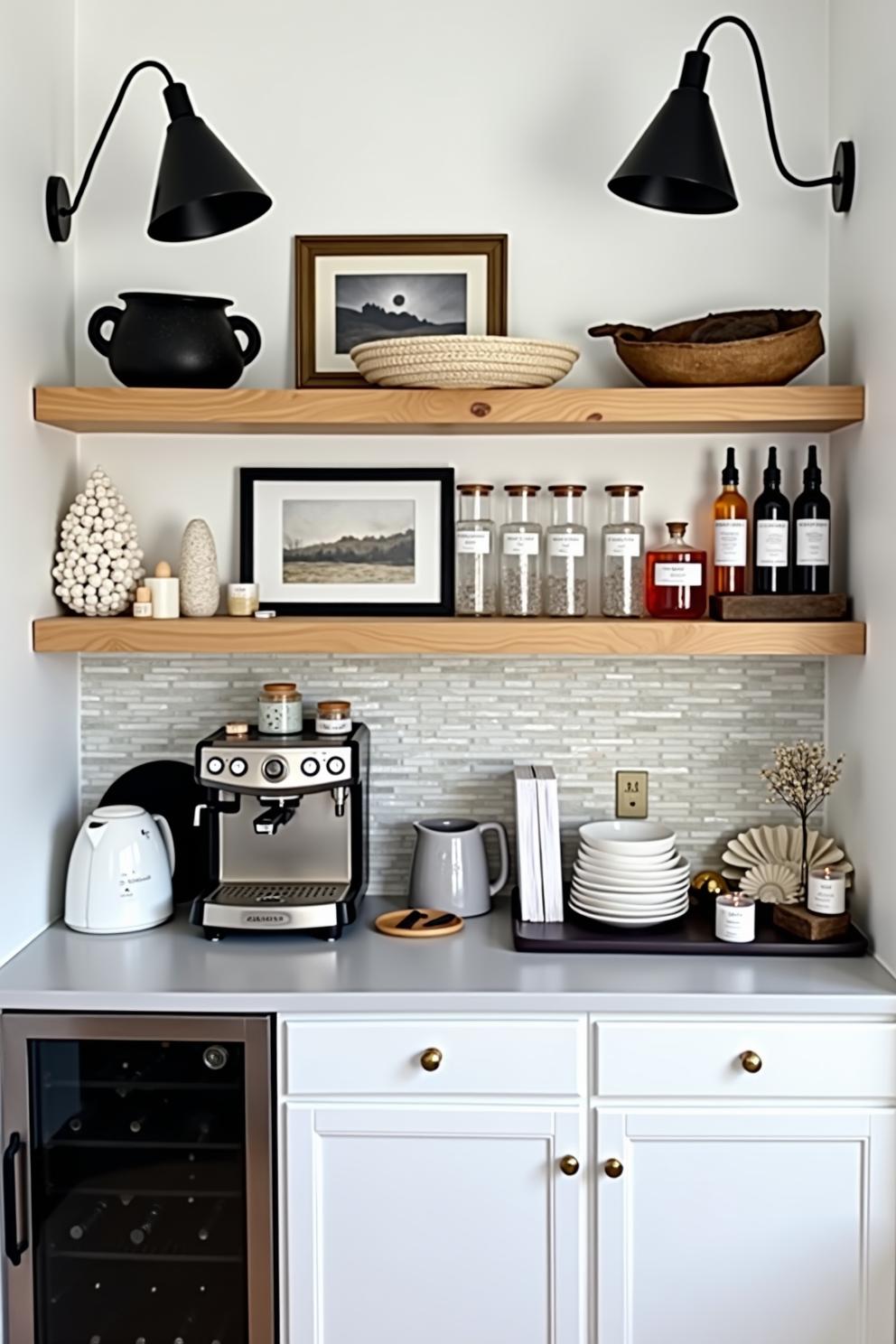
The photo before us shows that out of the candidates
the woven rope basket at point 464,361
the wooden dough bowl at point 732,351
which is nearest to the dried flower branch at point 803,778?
the wooden dough bowl at point 732,351

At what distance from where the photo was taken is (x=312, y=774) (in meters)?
2.47

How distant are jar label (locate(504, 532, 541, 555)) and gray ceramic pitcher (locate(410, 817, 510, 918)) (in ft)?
1.73

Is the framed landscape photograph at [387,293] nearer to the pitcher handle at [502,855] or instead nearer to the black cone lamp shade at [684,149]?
the black cone lamp shade at [684,149]

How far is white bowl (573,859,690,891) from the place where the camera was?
8.17 feet

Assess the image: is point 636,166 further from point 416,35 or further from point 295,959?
point 295,959

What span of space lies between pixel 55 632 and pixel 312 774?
20.5 inches

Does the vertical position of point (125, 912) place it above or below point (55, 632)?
below

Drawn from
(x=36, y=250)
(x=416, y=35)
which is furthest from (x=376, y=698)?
(x=416, y=35)

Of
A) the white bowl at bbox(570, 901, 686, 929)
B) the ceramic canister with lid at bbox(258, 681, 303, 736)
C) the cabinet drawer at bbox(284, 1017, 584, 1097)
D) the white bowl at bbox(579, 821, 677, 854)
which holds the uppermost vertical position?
the ceramic canister with lid at bbox(258, 681, 303, 736)

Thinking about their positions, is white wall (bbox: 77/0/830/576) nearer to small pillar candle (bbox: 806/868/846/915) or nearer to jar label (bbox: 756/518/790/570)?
jar label (bbox: 756/518/790/570)

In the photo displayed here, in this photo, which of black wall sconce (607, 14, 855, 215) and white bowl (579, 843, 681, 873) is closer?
black wall sconce (607, 14, 855, 215)

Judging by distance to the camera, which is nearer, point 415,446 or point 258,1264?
point 258,1264

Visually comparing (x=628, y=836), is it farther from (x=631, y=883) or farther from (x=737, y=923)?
(x=737, y=923)

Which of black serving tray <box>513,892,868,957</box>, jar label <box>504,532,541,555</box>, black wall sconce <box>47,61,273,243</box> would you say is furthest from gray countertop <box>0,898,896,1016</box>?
black wall sconce <box>47,61,273,243</box>
